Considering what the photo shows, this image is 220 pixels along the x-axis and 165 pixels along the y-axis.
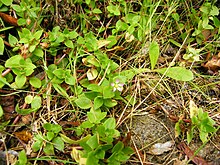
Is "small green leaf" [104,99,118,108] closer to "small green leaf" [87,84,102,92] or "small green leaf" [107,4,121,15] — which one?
"small green leaf" [87,84,102,92]

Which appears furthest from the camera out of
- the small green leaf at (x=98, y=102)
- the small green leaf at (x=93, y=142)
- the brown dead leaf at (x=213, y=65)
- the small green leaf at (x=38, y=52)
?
the brown dead leaf at (x=213, y=65)

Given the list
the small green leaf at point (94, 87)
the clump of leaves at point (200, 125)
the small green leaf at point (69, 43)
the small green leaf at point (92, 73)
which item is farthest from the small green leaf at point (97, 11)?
the clump of leaves at point (200, 125)

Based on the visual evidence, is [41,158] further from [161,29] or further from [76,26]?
[161,29]

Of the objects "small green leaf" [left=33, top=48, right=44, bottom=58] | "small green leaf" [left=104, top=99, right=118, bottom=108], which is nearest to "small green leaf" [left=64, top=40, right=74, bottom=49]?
"small green leaf" [left=33, top=48, right=44, bottom=58]

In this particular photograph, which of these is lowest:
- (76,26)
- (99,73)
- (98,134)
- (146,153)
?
(146,153)

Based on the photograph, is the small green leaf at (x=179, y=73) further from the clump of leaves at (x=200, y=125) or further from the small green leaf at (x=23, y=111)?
the small green leaf at (x=23, y=111)

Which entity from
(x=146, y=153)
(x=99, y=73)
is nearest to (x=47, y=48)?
(x=99, y=73)

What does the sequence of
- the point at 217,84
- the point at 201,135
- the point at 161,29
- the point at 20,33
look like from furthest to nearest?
1. the point at 161,29
2. the point at 217,84
3. the point at 20,33
4. the point at 201,135
